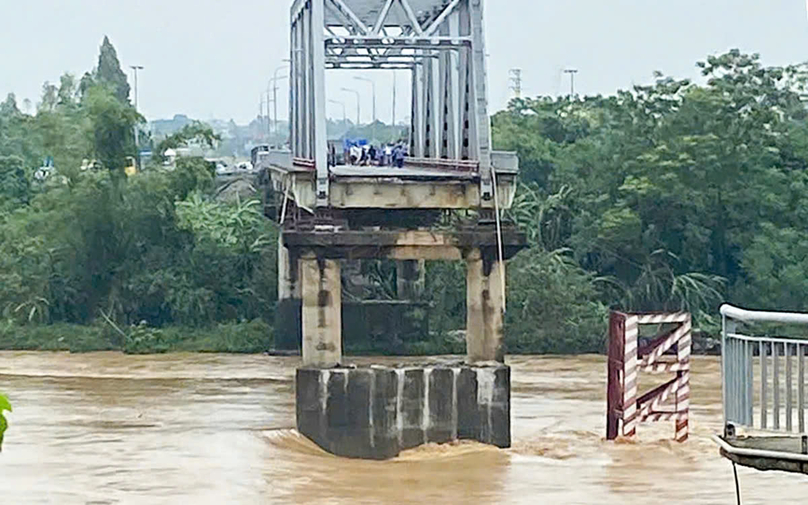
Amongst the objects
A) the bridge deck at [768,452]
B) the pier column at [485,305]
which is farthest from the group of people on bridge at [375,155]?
the bridge deck at [768,452]

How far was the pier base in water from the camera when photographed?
84.1ft

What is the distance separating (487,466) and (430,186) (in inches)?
188

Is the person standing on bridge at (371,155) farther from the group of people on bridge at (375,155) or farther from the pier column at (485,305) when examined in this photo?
the pier column at (485,305)

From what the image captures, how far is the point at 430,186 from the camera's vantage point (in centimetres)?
2708

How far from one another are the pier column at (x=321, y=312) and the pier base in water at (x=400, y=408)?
2.40 ft

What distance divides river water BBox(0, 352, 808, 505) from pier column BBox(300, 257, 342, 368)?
1334 mm

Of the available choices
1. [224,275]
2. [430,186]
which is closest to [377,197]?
[430,186]

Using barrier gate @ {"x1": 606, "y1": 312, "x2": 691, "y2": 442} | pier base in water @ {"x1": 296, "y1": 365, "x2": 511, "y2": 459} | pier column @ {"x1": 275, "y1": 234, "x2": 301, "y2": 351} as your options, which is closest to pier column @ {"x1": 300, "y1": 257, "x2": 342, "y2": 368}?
pier base in water @ {"x1": 296, "y1": 365, "x2": 511, "y2": 459}

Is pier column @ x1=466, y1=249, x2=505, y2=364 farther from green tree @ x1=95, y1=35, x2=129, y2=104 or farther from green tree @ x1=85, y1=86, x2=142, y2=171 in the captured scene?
green tree @ x1=95, y1=35, x2=129, y2=104

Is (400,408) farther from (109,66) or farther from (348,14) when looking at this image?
(109,66)

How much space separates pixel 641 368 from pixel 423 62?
43.9 ft

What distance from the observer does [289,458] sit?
25.2 meters

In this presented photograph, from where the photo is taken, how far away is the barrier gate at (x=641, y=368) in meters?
24.5

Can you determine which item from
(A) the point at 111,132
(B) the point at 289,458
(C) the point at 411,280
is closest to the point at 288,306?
(C) the point at 411,280
